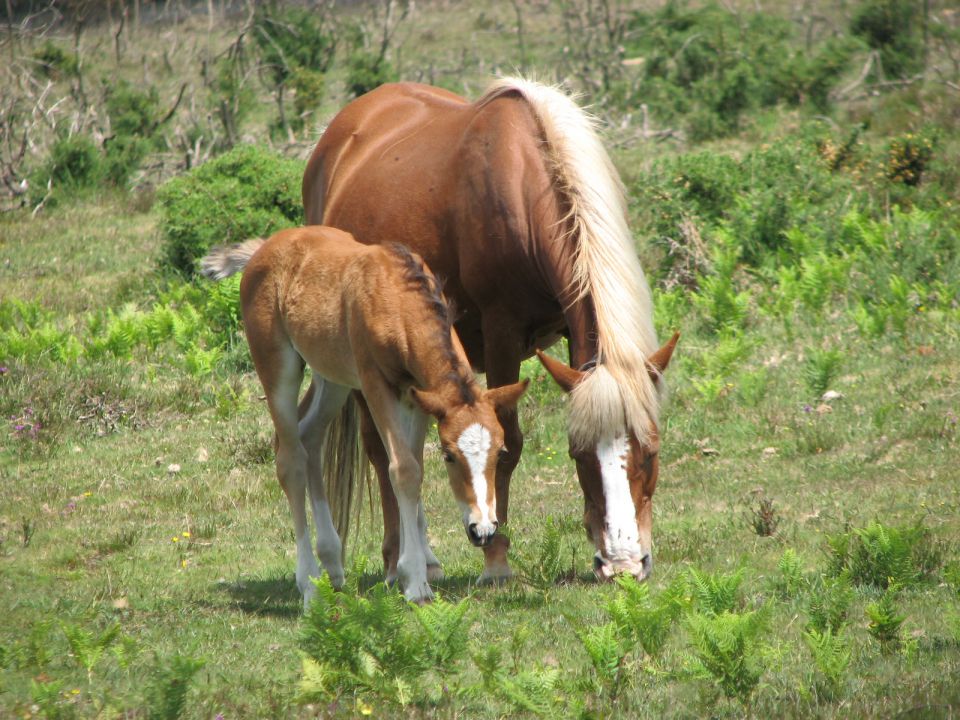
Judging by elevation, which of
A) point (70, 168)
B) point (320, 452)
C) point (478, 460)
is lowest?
point (70, 168)

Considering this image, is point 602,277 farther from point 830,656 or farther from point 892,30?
point 892,30

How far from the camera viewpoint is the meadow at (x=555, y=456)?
4.39m

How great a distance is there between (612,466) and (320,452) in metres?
1.87

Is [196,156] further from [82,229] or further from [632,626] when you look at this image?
[632,626]

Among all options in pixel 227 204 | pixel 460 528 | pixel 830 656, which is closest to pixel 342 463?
pixel 460 528

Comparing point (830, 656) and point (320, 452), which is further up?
point (830, 656)

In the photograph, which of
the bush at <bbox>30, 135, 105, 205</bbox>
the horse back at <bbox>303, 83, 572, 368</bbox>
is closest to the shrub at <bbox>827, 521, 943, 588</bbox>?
the horse back at <bbox>303, 83, 572, 368</bbox>

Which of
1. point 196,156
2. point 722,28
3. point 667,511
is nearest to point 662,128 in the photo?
point 722,28

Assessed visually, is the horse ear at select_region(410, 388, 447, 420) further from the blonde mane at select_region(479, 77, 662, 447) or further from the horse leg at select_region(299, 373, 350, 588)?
the horse leg at select_region(299, 373, 350, 588)

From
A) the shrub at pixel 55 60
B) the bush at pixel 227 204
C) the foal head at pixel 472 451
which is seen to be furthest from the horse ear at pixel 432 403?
the shrub at pixel 55 60

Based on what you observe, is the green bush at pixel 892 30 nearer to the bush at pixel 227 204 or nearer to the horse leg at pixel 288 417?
the bush at pixel 227 204

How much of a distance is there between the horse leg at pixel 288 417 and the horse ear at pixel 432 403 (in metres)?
1.21

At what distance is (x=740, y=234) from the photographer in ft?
39.7

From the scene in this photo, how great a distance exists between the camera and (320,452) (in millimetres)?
6379
